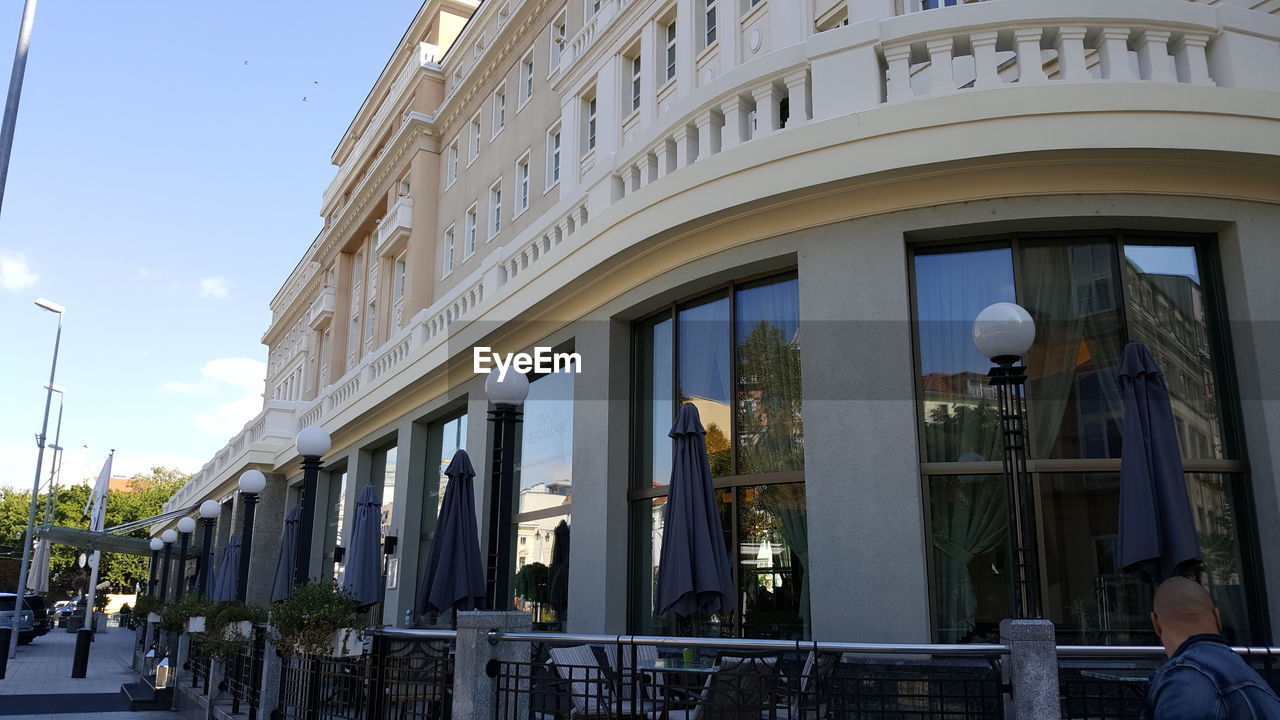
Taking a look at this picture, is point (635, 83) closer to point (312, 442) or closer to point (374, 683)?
point (312, 442)

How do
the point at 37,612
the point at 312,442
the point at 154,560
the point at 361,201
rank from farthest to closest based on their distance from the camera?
1. the point at 154,560
2. the point at 37,612
3. the point at 361,201
4. the point at 312,442

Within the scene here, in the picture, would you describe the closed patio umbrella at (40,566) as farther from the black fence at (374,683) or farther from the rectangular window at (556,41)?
the black fence at (374,683)

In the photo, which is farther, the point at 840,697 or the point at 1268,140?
the point at 1268,140

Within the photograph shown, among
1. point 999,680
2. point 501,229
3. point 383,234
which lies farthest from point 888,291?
point 383,234

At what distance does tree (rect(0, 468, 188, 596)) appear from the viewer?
71125mm

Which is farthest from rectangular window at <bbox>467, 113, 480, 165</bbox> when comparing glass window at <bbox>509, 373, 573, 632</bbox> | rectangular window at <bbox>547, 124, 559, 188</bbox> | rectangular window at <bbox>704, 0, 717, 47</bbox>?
glass window at <bbox>509, 373, 573, 632</bbox>

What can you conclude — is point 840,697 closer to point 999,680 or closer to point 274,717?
point 999,680

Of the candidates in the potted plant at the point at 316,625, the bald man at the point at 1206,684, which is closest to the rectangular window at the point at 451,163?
the potted plant at the point at 316,625

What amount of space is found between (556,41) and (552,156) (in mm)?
3196

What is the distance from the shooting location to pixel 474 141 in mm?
25688

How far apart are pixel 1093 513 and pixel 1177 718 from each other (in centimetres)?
→ 667

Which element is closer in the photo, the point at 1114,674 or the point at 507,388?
the point at 1114,674

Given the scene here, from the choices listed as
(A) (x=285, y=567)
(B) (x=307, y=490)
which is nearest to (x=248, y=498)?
(A) (x=285, y=567)

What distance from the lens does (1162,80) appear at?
916cm
